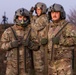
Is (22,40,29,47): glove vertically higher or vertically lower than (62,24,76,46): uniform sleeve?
lower

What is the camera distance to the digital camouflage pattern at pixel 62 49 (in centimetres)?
769

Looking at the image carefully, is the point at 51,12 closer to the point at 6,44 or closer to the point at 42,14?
the point at 6,44

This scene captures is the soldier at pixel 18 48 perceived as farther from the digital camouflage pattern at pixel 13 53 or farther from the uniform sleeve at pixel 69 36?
the uniform sleeve at pixel 69 36

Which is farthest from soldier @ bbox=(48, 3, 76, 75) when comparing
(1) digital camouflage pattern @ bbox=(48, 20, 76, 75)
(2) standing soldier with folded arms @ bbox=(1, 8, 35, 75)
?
(2) standing soldier with folded arms @ bbox=(1, 8, 35, 75)

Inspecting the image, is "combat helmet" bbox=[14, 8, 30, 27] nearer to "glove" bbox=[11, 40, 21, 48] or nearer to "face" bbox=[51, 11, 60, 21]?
"glove" bbox=[11, 40, 21, 48]

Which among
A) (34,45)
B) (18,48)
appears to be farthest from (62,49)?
(18,48)

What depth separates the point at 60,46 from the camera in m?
7.72

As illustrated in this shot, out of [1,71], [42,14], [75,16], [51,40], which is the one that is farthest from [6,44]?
[75,16]

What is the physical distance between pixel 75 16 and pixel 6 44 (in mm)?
34113

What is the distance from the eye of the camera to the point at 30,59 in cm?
814

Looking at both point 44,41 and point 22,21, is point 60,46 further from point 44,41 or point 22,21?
point 22,21

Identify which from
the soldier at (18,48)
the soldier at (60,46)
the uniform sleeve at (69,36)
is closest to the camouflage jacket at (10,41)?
the soldier at (18,48)

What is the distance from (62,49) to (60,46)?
0.07m

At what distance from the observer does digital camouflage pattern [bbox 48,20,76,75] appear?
25.2 ft
